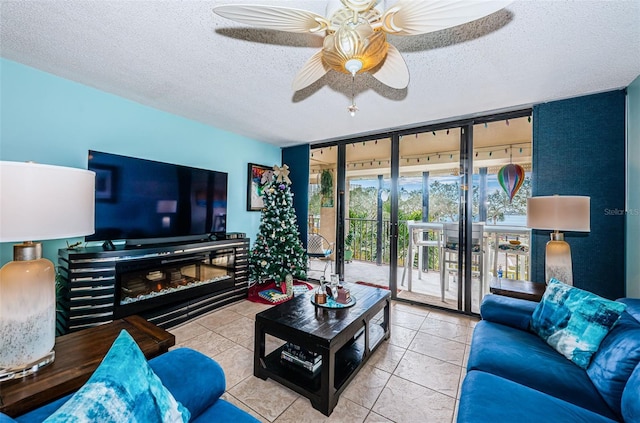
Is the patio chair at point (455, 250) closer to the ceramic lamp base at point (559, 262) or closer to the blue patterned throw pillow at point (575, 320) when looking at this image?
the ceramic lamp base at point (559, 262)

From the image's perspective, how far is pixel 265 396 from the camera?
184 centimetres

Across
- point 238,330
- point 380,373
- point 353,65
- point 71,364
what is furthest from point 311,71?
point 238,330

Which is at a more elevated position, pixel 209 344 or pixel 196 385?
pixel 196 385

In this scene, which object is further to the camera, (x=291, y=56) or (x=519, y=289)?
(x=519, y=289)

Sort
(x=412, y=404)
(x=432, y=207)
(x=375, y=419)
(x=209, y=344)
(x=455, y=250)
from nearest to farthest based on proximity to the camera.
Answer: (x=375, y=419) → (x=412, y=404) → (x=209, y=344) → (x=455, y=250) → (x=432, y=207)

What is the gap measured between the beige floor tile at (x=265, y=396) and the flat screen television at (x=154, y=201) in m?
1.96

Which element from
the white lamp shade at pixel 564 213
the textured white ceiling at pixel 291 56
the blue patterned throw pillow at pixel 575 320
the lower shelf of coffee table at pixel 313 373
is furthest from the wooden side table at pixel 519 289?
the textured white ceiling at pixel 291 56

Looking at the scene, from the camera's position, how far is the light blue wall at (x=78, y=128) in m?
2.24

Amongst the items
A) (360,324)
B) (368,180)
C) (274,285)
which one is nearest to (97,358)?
(360,324)

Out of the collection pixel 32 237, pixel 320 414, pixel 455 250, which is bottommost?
pixel 320 414

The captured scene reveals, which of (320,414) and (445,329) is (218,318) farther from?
(445,329)

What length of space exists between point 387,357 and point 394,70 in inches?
90.5

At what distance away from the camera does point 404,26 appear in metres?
1.20

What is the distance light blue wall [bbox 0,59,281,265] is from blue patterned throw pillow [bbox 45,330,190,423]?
2401mm
